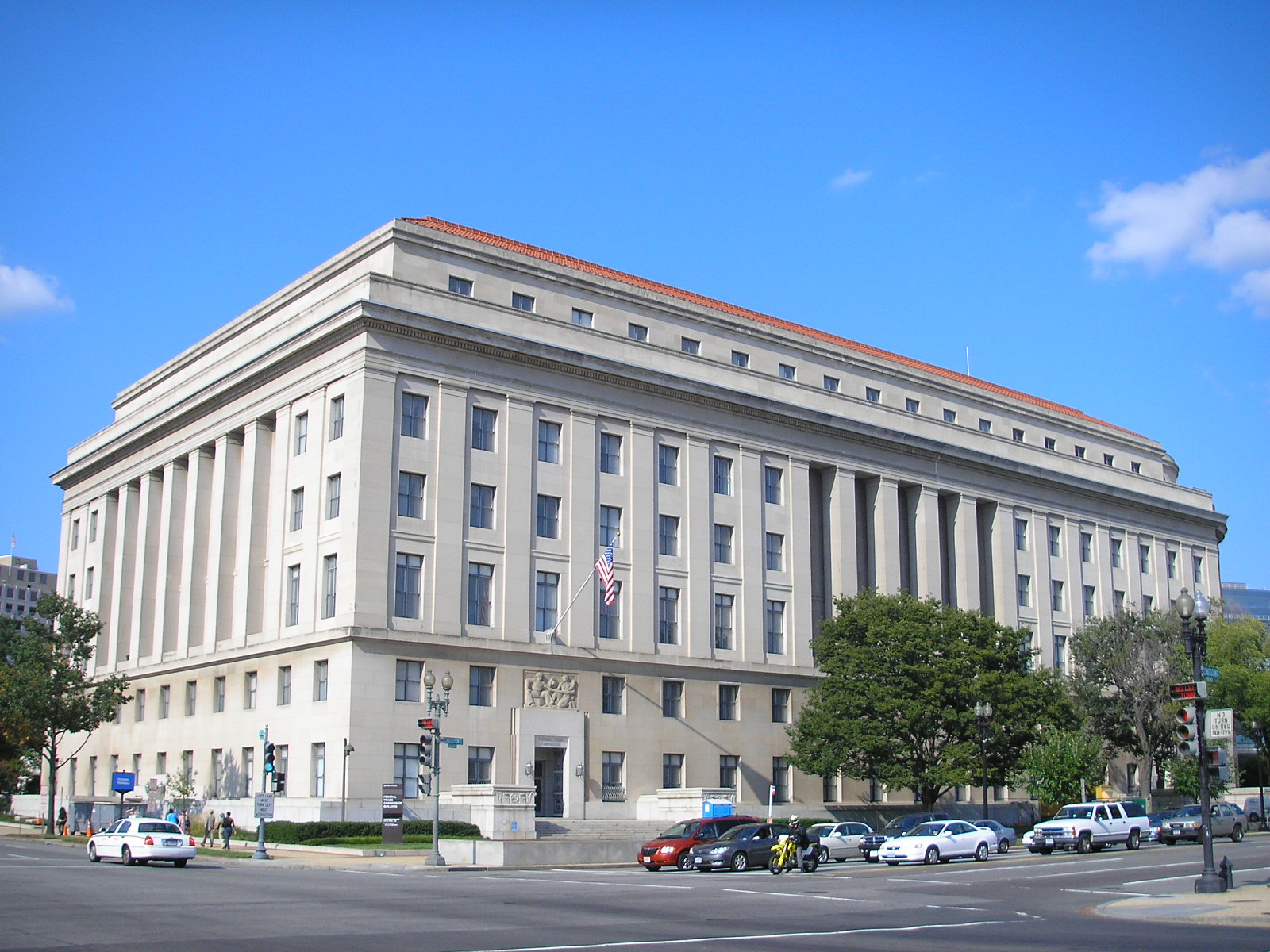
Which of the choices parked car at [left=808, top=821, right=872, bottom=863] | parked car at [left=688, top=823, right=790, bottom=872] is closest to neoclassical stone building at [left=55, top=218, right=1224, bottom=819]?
parked car at [left=808, top=821, right=872, bottom=863]

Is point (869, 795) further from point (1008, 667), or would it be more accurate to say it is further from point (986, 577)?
point (986, 577)

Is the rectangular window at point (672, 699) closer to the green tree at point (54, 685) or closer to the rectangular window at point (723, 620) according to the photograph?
the rectangular window at point (723, 620)

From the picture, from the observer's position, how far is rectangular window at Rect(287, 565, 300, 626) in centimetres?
5862

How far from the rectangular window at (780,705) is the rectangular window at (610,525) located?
12386mm

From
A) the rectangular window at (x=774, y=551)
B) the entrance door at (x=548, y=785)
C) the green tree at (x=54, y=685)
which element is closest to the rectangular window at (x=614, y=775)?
the entrance door at (x=548, y=785)

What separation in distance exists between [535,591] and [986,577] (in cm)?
3412

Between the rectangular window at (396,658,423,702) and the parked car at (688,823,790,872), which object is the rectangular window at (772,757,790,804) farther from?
the parked car at (688,823,790,872)

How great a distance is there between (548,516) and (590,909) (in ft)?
117

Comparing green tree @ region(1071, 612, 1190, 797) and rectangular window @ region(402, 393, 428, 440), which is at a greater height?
rectangular window @ region(402, 393, 428, 440)

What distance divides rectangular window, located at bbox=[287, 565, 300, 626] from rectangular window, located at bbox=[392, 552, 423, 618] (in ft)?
19.3

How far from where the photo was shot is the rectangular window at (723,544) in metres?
66.6

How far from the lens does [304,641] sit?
55.9 meters

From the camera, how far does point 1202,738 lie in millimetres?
29547

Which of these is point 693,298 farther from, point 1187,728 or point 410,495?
point 1187,728
